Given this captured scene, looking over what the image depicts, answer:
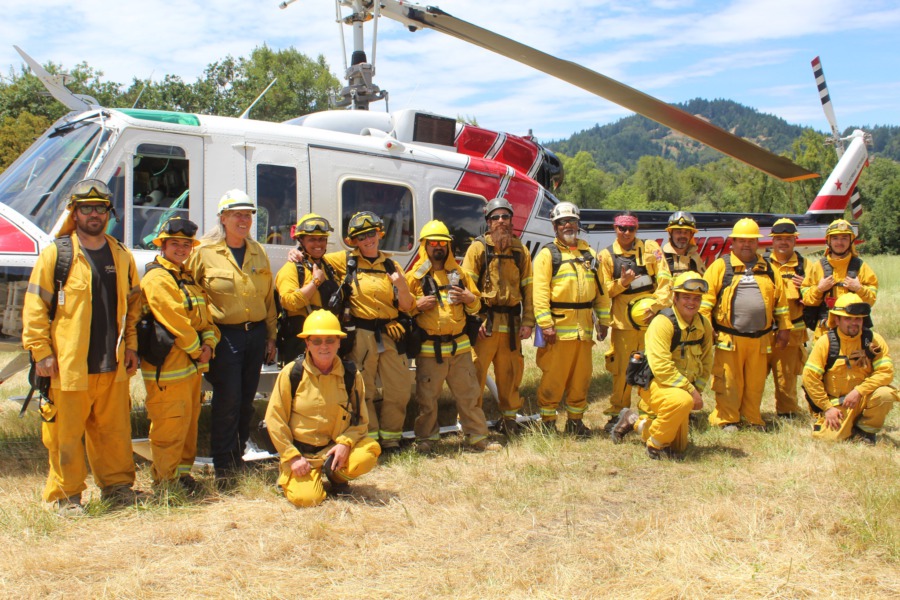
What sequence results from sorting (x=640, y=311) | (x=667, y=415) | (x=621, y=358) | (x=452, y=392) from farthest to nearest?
(x=621, y=358) < (x=640, y=311) < (x=452, y=392) < (x=667, y=415)

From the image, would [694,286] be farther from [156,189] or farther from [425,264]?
[156,189]

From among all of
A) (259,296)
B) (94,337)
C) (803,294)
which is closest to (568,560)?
(259,296)

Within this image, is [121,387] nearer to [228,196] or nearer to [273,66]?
[228,196]

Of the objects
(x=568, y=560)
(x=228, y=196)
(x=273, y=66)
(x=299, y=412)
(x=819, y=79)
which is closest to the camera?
(x=568, y=560)

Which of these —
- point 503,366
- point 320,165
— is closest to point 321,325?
point 320,165

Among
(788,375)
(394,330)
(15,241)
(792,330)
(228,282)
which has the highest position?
(15,241)

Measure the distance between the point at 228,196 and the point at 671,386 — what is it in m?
3.63

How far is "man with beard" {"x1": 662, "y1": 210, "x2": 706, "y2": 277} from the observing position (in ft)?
22.1

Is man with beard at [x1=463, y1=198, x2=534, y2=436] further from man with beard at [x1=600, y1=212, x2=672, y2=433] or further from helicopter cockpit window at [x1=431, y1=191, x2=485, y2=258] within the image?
man with beard at [x1=600, y1=212, x2=672, y2=433]

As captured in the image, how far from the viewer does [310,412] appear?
15.5 ft

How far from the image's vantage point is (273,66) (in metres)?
48.0

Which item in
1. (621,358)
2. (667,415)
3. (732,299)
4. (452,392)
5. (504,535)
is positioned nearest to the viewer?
(504,535)

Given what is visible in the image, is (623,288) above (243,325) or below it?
above

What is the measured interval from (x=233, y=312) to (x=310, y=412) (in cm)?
91
